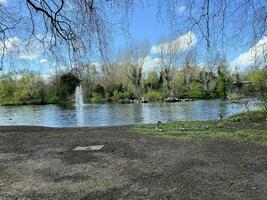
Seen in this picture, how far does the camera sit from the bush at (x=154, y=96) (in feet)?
209

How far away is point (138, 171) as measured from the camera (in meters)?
6.45

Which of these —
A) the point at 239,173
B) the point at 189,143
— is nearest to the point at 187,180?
the point at 239,173

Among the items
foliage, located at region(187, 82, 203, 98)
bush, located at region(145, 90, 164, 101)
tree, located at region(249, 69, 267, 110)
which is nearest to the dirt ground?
tree, located at region(249, 69, 267, 110)

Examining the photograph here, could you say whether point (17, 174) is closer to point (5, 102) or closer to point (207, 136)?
point (207, 136)

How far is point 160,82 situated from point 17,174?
211ft

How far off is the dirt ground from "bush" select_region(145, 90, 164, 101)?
177 ft

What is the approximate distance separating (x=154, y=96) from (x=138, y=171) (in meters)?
58.4

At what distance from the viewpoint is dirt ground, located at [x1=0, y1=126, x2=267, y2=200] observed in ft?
17.3

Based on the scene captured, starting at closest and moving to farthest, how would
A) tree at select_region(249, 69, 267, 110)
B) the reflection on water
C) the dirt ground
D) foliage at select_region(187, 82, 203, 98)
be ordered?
the dirt ground → tree at select_region(249, 69, 267, 110) → the reflection on water → foliage at select_region(187, 82, 203, 98)

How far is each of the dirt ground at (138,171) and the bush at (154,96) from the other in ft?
177

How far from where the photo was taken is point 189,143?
933cm

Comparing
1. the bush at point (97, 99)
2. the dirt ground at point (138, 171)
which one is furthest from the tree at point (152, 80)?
the dirt ground at point (138, 171)

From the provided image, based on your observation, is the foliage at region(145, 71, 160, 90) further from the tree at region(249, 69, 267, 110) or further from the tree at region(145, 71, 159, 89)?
the tree at region(249, 69, 267, 110)

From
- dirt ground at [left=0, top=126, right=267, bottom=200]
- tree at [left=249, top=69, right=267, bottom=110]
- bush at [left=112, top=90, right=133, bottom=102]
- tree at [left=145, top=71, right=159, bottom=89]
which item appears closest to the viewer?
dirt ground at [left=0, top=126, right=267, bottom=200]
